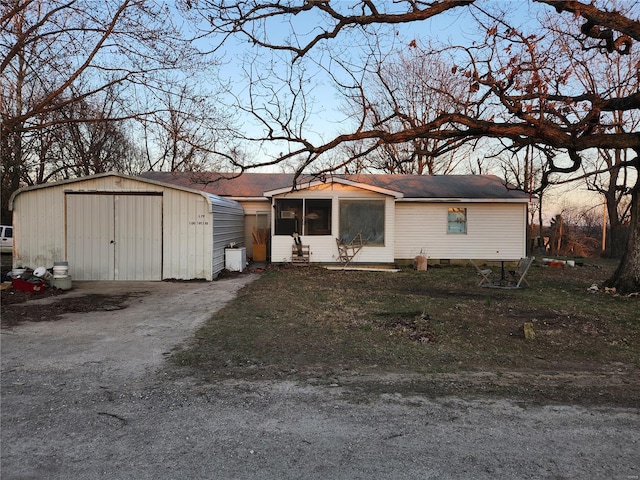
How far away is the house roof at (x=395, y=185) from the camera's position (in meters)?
16.8

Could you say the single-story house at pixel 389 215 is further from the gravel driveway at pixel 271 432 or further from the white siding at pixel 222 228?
Answer: the gravel driveway at pixel 271 432

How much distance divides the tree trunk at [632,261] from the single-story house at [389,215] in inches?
251

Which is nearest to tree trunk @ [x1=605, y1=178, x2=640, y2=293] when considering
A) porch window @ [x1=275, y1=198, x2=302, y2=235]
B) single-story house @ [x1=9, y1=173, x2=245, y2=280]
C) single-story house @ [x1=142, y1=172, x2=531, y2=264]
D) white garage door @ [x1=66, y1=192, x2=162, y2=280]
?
single-story house @ [x1=142, y1=172, x2=531, y2=264]

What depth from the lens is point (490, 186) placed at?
18.3 m

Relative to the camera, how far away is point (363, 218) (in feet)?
52.0

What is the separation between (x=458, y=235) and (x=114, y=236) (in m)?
11.5

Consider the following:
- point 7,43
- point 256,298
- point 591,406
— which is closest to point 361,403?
point 591,406

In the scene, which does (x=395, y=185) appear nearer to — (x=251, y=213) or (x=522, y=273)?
(x=251, y=213)

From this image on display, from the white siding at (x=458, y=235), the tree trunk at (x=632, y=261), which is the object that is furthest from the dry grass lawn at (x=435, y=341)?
the white siding at (x=458, y=235)

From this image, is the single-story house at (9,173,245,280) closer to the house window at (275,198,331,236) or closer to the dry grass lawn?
the dry grass lawn

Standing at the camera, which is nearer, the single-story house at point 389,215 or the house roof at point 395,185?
the single-story house at point 389,215

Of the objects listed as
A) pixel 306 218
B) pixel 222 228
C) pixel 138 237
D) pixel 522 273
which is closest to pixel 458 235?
pixel 306 218

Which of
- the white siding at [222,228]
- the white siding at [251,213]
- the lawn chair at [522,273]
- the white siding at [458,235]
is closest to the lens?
the lawn chair at [522,273]

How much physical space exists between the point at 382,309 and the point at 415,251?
9.29 metres
